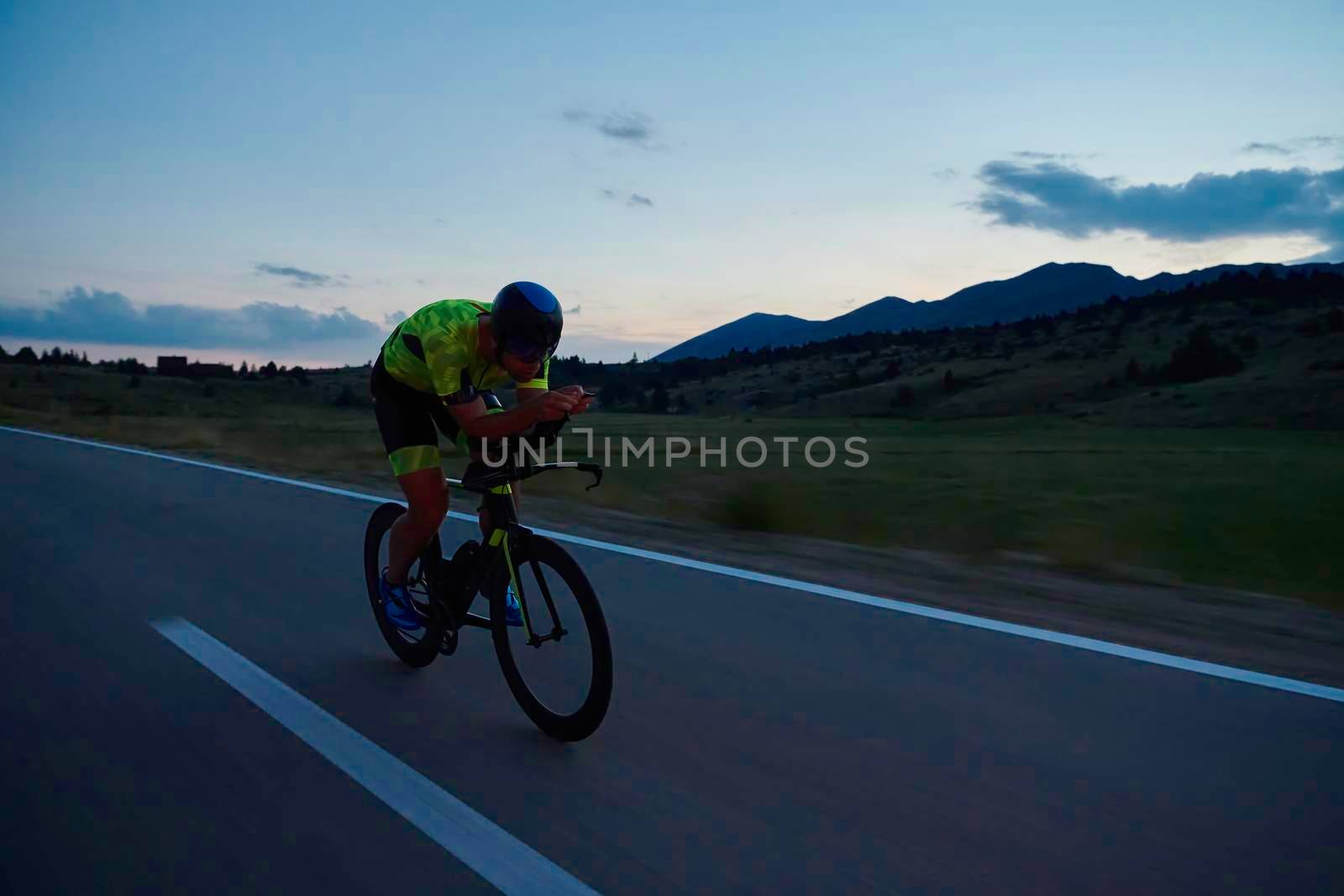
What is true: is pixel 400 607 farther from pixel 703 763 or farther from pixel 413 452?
pixel 703 763

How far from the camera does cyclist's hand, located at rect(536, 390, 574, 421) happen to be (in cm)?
333

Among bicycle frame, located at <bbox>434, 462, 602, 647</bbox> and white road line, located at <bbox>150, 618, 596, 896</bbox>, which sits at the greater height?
bicycle frame, located at <bbox>434, 462, 602, 647</bbox>

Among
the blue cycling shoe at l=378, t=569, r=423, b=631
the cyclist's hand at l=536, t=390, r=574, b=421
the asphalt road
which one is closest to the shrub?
the asphalt road

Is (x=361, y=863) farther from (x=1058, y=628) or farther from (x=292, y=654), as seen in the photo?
(x=1058, y=628)

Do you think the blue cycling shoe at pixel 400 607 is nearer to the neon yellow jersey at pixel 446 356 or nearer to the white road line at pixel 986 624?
the neon yellow jersey at pixel 446 356

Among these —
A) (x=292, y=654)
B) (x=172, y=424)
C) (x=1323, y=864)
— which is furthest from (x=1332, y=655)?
(x=172, y=424)

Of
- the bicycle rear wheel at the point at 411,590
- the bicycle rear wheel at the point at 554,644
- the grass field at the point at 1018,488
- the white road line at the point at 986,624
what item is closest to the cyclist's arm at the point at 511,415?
the bicycle rear wheel at the point at 554,644

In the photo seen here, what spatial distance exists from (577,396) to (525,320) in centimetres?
41

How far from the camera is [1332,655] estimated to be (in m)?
5.05

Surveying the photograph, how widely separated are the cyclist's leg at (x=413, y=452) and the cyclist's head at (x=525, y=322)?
0.91m

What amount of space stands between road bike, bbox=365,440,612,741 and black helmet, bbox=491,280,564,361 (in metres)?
0.45

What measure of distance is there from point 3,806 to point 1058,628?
16.0 feet

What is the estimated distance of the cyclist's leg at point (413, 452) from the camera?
4398 mm

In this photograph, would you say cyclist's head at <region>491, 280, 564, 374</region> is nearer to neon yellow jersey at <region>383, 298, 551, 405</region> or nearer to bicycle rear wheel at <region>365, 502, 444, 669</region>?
neon yellow jersey at <region>383, 298, 551, 405</region>
